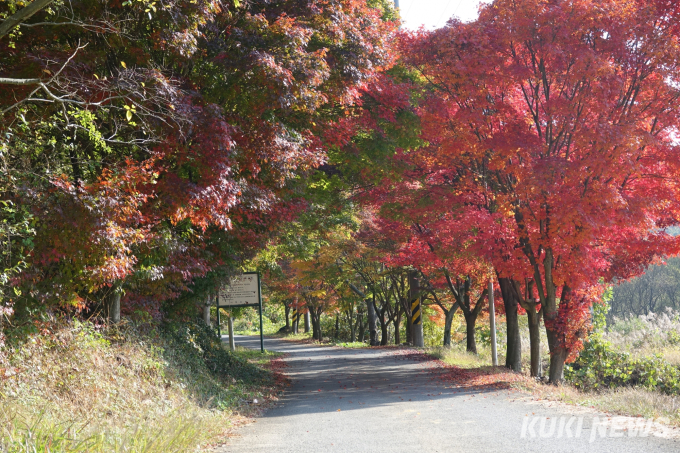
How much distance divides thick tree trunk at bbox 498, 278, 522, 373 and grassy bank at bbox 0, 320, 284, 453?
832cm

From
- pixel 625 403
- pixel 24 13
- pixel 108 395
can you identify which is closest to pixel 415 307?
pixel 625 403

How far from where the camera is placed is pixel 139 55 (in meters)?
8.73

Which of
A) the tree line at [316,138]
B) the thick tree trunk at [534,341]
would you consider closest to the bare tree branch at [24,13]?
the tree line at [316,138]

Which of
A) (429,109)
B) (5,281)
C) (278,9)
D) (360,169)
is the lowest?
(5,281)

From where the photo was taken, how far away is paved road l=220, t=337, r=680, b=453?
6.73 metres

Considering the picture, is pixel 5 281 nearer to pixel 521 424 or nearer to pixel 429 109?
pixel 521 424

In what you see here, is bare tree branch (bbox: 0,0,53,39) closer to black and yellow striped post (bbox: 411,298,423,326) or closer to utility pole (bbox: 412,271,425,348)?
utility pole (bbox: 412,271,425,348)

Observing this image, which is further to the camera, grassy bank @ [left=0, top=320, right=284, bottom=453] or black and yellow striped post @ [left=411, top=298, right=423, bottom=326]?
black and yellow striped post @ [left=411, top=298, right=423, bottom=326]

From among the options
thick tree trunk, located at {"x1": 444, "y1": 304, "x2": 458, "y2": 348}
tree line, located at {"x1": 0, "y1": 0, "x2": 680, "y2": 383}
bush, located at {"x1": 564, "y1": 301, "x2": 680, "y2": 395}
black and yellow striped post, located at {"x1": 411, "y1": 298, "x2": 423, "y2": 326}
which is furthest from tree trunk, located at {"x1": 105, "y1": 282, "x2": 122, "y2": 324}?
thick tree trunk, located at {"x1": 444, "y1": 304, "x2": 458, "y2": 348}

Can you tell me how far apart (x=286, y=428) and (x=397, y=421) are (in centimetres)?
170

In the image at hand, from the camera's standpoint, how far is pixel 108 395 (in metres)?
7.61

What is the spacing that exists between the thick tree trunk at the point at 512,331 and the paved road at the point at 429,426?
173 inches

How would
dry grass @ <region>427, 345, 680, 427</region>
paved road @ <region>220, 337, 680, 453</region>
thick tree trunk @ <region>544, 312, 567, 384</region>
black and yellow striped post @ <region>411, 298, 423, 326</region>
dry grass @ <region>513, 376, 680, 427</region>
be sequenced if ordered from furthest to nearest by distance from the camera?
black and yellow striped post @ <region>411, 298, 423, 326</region> < thick tree trunk @ <region>544, 312, 567, 384</region> < dry grass @ <region>427, 345, 680, 427</region> < dry grass @ <region>513, 376, 680, 427</region> < paved road @ <region>220, 337, 680, 453</region>

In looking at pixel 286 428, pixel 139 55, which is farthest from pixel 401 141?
pixel 286 428
